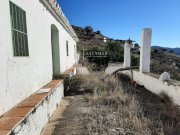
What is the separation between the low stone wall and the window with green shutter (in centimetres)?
471

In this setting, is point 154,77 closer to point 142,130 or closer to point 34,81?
point 142,130

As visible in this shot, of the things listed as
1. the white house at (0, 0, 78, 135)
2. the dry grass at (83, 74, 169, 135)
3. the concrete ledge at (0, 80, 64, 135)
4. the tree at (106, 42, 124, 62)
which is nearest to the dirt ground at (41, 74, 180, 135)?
the dry grass at (83, 74, 169, 135)

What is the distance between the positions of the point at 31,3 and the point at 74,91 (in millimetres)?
4595

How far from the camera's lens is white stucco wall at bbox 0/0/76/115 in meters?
3.45

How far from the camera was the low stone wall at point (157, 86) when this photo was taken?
6.57 meters

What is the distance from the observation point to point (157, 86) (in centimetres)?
814

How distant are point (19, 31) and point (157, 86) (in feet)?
19.3

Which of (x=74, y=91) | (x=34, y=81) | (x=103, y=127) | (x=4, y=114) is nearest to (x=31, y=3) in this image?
(x=34, y=81)

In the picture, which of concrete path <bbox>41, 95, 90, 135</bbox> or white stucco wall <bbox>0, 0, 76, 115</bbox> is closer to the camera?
white stucco wall <bbox>0, 0, 76, 115</bbox>

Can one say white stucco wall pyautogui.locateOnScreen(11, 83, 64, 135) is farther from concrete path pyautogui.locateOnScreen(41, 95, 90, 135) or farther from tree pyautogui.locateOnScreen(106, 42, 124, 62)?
tree pyautogui.locateOnScreen(106, 42, 124, 62)

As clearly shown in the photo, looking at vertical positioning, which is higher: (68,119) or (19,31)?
(19,31)

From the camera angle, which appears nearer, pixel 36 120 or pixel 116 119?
pixel 36 120

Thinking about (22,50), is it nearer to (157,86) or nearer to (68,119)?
(68,119)

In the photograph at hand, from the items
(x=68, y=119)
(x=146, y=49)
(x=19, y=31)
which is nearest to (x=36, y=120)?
(x=68, y=119)
